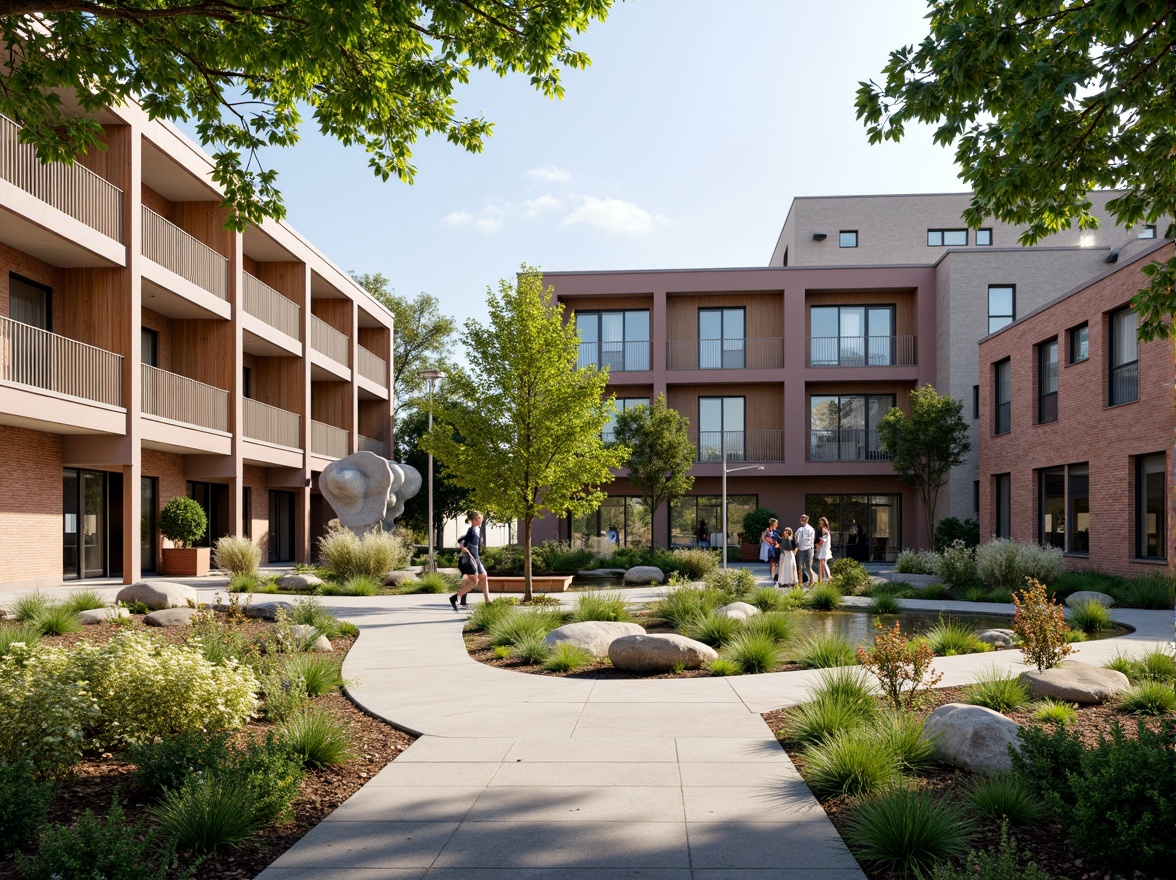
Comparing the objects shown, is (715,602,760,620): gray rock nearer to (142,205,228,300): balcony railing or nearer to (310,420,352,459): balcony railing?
(142,205,228,300): balcony railing

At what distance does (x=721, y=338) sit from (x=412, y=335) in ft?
65.4

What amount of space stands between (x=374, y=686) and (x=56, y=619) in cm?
497

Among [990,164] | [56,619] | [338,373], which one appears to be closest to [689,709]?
[990,164]

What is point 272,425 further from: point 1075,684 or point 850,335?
point 1075,684

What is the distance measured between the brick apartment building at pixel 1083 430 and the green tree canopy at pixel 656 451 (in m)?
9.18

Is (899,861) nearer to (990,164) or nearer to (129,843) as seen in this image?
(129,843)

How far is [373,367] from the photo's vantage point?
3675 centimetres

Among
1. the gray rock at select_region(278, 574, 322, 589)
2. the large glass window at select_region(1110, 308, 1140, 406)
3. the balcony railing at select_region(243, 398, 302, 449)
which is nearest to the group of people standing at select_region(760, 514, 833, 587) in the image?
the large glass window at select_region(1110, 308, 1140, 406)

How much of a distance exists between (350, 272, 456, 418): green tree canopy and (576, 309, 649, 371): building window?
15.7 m

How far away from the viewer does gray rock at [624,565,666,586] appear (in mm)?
22016

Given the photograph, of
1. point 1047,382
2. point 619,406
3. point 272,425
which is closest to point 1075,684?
point 1047,382

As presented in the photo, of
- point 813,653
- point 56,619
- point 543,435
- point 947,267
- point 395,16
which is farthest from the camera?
point 947,267

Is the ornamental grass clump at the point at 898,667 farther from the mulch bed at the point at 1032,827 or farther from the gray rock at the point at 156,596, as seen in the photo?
the gray rock at the point at 156,596

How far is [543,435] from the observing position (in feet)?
53.9
